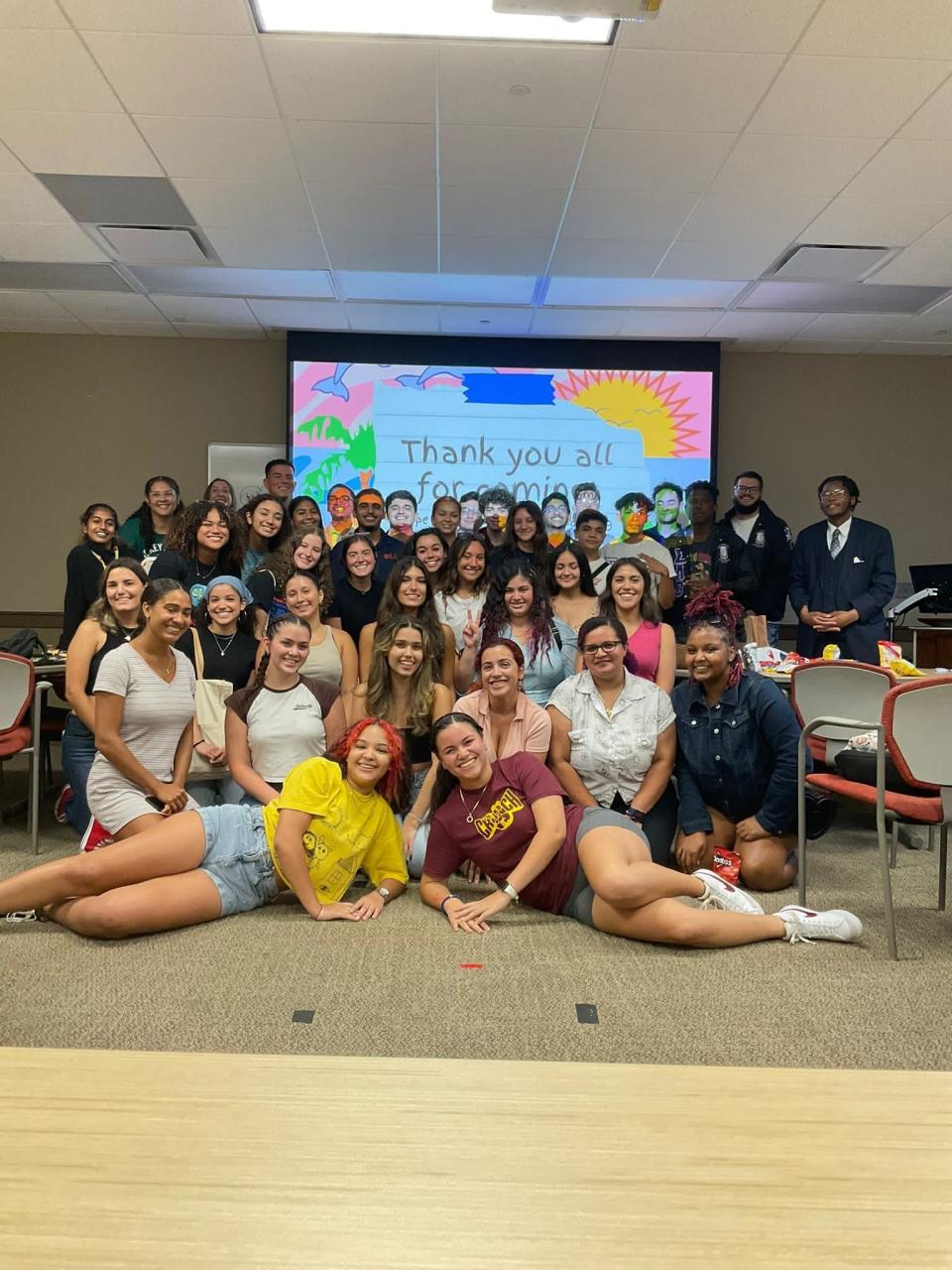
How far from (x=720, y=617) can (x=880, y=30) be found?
213cm

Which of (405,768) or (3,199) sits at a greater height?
(3,199)

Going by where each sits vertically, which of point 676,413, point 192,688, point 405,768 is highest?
point 676,413

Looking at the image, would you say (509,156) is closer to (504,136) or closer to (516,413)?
→ (504,136)

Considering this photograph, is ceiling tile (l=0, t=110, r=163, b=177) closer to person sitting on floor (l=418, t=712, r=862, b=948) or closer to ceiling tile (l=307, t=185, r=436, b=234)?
ceiling tile (l=307, t=185, r=436, b=234)

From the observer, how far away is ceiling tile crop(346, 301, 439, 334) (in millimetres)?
7297

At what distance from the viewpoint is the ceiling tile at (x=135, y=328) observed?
794 cm

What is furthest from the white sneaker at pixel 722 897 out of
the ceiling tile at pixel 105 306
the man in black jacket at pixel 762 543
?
the ceiling tile at pixel 105 306

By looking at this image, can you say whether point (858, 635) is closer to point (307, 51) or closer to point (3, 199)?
point (307, 51)

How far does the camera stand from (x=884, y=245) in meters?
5.75

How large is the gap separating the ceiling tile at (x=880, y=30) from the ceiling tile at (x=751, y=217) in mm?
1334

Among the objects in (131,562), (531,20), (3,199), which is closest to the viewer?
(531,20)

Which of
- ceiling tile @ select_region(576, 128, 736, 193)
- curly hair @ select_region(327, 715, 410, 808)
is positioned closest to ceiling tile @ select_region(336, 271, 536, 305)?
ceiling tile @ select_region(576, 128, 736, 193)

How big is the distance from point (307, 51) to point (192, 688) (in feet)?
7.98

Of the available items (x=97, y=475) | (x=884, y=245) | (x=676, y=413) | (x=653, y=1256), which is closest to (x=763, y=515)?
(x=676, y=413)
